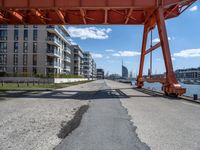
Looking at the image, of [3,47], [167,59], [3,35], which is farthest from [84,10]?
[3,47]

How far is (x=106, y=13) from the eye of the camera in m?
27.2

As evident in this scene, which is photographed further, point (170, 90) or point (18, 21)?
point (18, 21)

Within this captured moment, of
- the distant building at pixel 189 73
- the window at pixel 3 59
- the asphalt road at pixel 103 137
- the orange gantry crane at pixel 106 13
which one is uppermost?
the orange gantry crane at pixel 106 13

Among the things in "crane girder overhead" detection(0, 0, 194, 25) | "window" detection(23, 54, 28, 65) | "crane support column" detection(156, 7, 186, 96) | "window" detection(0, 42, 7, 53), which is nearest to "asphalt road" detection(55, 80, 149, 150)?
"crane support column" detection(156, 7, 186, 96)

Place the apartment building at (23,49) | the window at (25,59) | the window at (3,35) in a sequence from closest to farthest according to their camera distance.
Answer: the apartment building at (23,49) < the window at (25,59) < the window at (3,35)

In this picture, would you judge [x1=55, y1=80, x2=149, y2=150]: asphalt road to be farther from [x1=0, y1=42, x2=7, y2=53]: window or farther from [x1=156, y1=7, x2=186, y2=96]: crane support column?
[x1=0, y1=42, x2=7, y2=53]: window

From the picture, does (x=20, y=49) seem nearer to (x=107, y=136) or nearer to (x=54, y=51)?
(x=54, y=51)

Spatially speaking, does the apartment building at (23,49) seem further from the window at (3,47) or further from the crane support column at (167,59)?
the crane support column at (167,59)

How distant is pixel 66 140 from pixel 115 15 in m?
24.6

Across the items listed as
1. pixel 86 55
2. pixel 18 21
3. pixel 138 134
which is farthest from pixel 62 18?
pixel 86 55

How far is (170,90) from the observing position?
23.3 m

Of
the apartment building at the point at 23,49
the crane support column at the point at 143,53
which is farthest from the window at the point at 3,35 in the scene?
the crane support column at the point at 143,53

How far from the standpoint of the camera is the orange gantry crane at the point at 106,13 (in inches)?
949

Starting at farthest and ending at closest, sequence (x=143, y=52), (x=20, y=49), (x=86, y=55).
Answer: (x=86, y=55), (x=20, y=49), (x=143, y=52)
